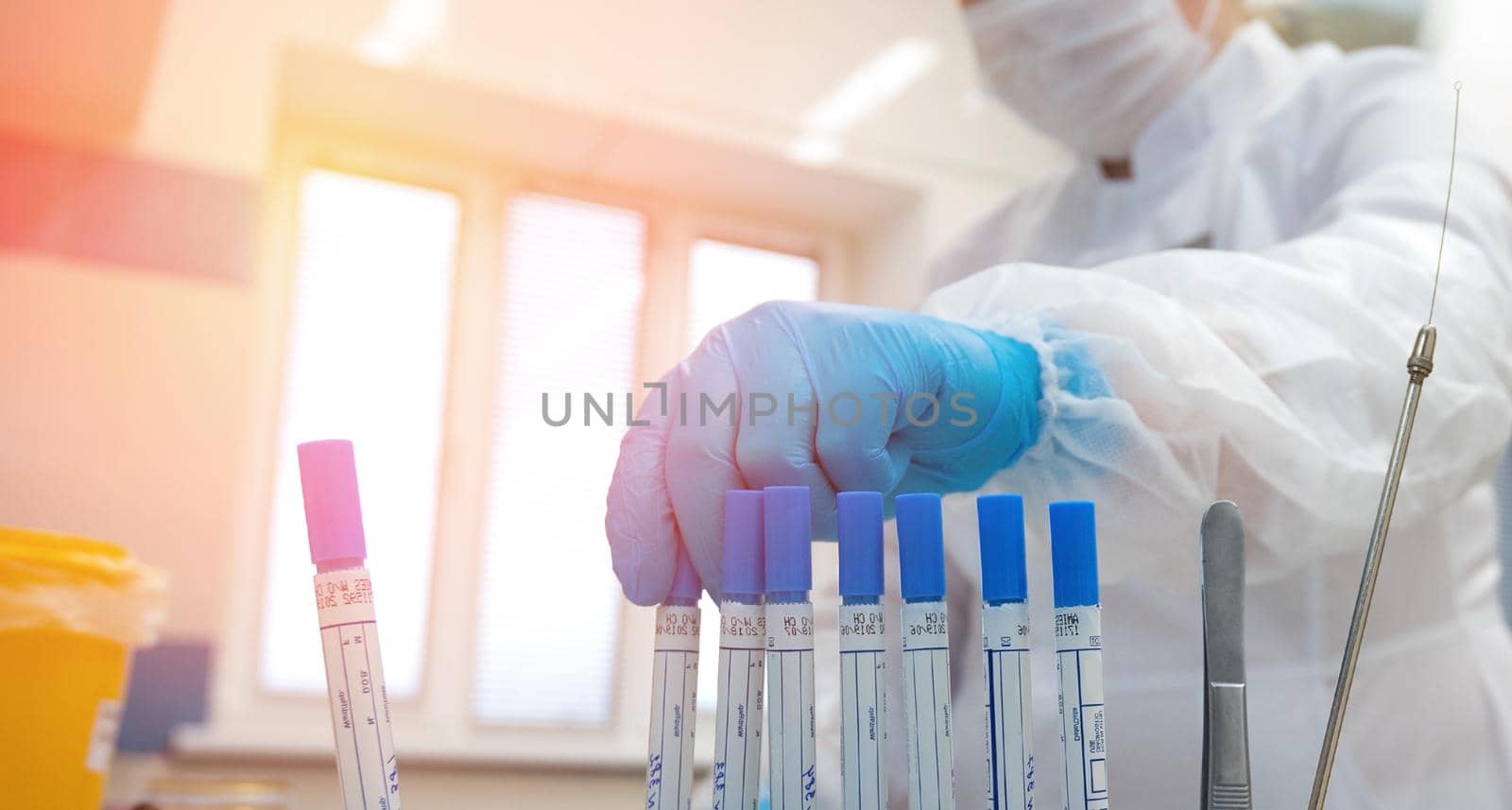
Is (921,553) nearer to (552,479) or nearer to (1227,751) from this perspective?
(1227,751)

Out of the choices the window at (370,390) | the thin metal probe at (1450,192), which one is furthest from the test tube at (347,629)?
the window at (370,390)

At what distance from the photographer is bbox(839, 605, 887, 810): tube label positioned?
46cm

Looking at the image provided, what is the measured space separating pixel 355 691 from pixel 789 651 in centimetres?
16

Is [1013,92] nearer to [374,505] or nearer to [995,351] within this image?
[995,351]

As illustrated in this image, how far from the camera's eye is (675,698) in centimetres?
48

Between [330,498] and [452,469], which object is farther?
[452,469]

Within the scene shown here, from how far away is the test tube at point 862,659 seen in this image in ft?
1.50

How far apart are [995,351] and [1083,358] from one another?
0.05m

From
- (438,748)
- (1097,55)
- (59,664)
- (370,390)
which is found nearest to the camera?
(59,664)

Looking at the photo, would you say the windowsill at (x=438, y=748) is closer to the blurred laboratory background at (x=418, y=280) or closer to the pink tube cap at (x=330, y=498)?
the blurred laboratory background at (x=418, y=280)

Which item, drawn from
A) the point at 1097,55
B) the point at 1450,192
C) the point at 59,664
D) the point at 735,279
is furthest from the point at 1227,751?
the point at 735,279

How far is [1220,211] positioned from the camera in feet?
3.26

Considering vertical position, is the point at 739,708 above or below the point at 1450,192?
below

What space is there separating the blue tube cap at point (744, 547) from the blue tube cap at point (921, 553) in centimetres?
6
